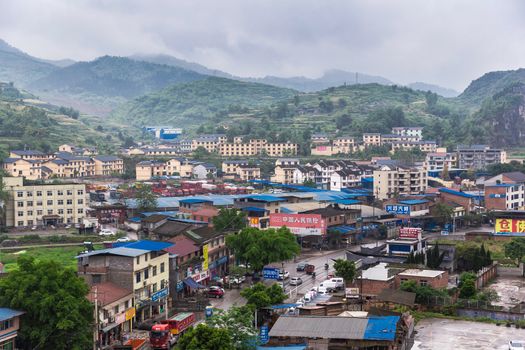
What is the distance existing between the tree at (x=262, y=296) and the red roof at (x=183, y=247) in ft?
19.3

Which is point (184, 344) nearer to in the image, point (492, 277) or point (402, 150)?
point (492, 277)

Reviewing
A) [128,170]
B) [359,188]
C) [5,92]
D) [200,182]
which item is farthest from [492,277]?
[5,92]

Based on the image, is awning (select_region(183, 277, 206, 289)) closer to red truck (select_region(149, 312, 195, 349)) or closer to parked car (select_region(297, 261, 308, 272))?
red truck (select_region(149, 312, 195, 349))

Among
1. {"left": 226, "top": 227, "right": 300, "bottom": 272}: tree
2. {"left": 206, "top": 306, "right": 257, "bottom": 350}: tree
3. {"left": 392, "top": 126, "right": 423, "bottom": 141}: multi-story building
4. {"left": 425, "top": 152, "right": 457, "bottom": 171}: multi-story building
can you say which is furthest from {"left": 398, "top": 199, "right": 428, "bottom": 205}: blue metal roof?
{"left": 392, "top": 126, "right": 423, "bottom": 141}: multi-story building

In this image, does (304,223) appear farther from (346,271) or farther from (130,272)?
(130,272)

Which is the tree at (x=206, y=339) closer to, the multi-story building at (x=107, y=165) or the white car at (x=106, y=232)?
the white car at (x=106, y=232)

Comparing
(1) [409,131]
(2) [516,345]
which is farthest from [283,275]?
(1) [409,131]

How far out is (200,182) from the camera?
68625 millimetres

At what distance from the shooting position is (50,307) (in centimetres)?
1948

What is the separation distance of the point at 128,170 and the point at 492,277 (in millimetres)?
54428

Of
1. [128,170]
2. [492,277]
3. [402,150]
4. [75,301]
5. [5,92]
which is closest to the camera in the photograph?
[75,301]

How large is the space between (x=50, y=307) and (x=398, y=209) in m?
33.9

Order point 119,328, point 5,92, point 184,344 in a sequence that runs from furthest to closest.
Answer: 1. point 5,92
2. point 119,328
3. point 184,344

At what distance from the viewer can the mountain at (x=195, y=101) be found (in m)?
164
